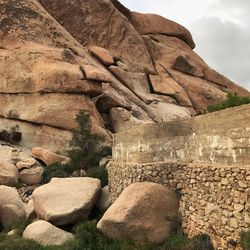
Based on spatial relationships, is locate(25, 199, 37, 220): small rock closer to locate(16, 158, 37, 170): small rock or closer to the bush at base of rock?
the bush at base of rock

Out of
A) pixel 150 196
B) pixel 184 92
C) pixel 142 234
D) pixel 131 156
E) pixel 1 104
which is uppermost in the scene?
pixel 184 92

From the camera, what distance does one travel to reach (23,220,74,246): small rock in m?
14.5

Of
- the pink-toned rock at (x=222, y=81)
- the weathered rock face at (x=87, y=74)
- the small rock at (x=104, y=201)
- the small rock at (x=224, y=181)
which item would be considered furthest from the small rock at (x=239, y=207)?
the pink-toned rock at (x=222, y=81)

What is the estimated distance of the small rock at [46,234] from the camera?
47.7 ft

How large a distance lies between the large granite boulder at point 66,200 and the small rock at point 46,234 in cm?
41

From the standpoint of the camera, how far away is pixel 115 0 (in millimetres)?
43938

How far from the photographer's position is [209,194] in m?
11.0

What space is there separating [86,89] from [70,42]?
243 inches

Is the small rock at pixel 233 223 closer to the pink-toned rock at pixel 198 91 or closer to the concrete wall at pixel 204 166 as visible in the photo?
the concrete wall at pixel 204 166

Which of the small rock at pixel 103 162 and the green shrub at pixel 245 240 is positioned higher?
the small rock at pixel 103 162

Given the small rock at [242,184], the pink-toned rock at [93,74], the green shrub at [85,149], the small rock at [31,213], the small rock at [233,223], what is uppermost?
the pink-toned rock at [93,74]

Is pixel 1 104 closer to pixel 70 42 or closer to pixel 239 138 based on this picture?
pixel 70 42

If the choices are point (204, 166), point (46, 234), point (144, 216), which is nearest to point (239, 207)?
point (204, 166)

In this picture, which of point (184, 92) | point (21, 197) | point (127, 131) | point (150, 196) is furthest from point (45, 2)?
point (150, 196)
